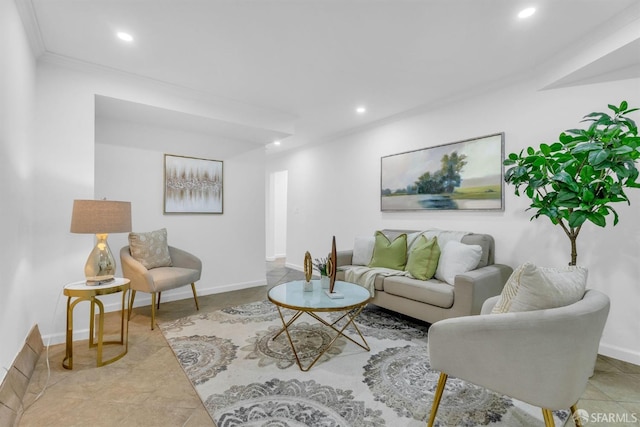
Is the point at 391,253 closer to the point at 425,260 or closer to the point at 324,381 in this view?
the point at 425,260

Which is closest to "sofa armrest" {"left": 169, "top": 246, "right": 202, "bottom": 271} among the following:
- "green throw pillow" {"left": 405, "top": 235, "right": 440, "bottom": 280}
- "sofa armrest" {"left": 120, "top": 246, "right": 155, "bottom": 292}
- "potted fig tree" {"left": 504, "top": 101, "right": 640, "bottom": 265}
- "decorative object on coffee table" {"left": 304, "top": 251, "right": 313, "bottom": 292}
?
"sofa armrest" {"left": 120, "top": 246, "right": 155, "bottom": 292}

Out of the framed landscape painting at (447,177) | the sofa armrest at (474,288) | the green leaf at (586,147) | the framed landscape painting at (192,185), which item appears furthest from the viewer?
the framed landscape painting at (192,185)

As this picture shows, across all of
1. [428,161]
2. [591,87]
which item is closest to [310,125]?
[428,161]

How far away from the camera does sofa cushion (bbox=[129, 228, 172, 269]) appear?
131 inches

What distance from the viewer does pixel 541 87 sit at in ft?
9.29

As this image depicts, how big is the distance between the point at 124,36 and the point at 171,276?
2188 mm

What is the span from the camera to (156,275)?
10.1ft

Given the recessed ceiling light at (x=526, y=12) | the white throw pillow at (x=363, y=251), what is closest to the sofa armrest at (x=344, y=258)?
the white throw pillow at (x=363, y=251)

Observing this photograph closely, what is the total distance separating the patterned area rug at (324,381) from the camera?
1.68m

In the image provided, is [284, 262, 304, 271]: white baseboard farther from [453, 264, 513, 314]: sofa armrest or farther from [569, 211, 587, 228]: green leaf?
[569, 211, 587, 228]: green leaf

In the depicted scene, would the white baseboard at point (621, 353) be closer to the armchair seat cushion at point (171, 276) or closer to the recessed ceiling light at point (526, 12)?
the recessed ceiling light at point (526, 12)

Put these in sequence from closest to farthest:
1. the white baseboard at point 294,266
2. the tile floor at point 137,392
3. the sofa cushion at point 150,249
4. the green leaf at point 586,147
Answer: the tile floor at point 137,392 → the green leaf at point 586,147 → the sofa cushion at point 150,249 → the white baseboard at point 294,266

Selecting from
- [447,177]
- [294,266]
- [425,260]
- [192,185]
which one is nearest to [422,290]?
[425,260]

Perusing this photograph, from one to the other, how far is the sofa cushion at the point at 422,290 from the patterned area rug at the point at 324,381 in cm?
35
